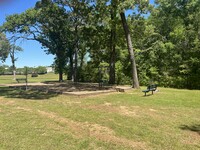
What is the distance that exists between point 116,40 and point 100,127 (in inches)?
535

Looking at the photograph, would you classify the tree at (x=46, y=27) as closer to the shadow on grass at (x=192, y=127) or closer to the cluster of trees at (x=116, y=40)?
the cluster of trees at (x=116, y=40)

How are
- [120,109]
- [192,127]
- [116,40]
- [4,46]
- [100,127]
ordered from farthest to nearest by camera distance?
1. [4,46]
2. [116,40]
3. [120,109]
4. [192,127]
5. [100,127]

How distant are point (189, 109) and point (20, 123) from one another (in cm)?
613

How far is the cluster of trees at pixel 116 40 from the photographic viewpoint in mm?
16359

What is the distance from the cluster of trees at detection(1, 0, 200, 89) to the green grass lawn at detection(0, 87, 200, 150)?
24.5 ft

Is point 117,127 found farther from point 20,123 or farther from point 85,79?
point 85,79

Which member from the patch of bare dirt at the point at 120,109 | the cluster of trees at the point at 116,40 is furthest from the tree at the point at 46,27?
the patch of bare dirt at the point at 120,109

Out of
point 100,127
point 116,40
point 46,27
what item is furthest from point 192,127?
point 46,27

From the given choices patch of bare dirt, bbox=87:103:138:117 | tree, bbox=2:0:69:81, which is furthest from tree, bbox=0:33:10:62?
patch of bare dirt, bbox=87:103:138:117

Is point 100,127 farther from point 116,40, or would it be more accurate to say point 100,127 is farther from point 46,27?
point 46,27

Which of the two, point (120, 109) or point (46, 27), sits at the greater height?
point (46, 27)

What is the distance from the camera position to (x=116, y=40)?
18.8 meters

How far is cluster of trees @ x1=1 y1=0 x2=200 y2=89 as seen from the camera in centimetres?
1636

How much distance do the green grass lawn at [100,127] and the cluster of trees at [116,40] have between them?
7478 millimetres
